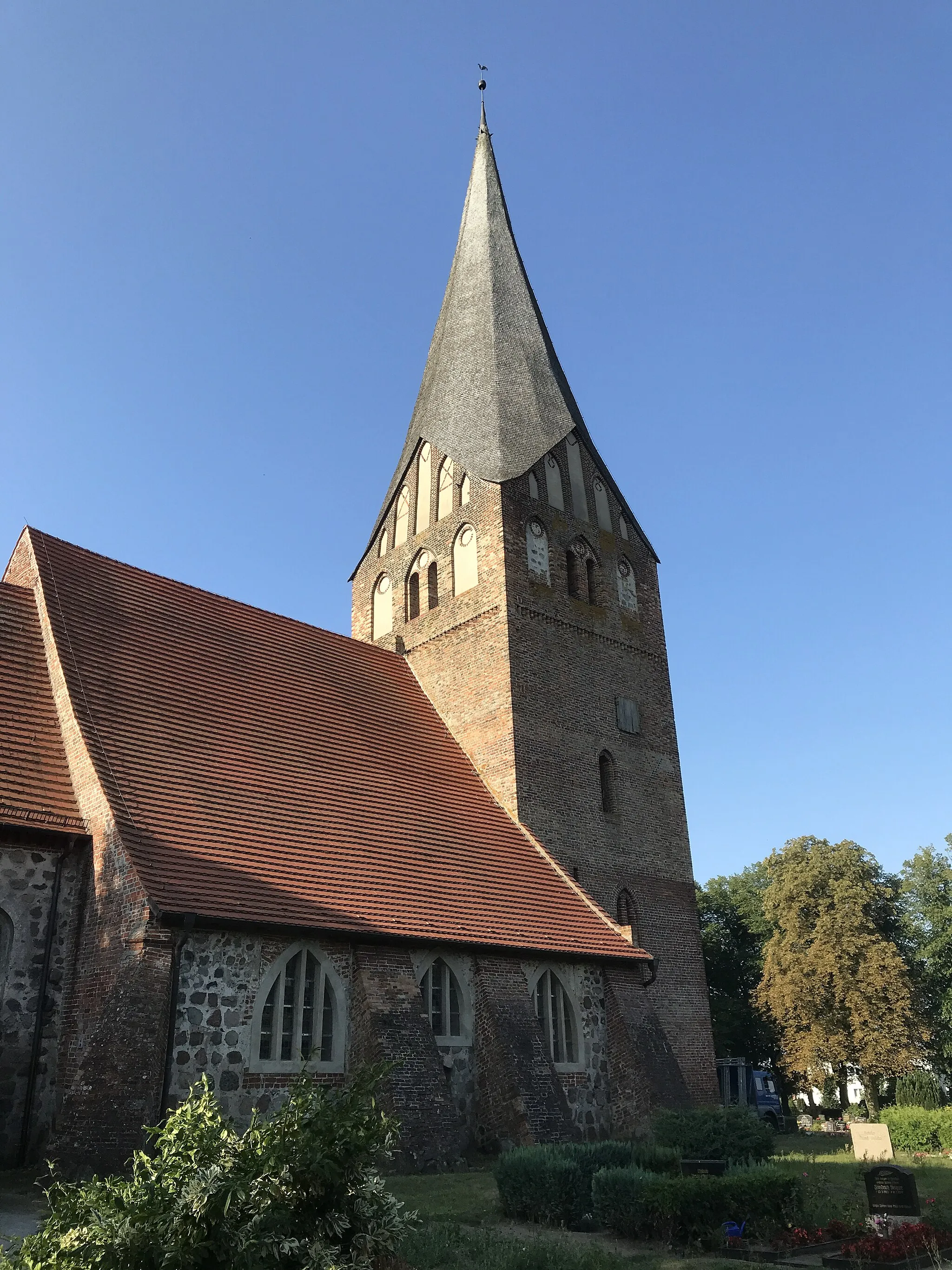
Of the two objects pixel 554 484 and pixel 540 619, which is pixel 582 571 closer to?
pixel 554 484

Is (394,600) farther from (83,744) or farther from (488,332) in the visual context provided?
(83,744)

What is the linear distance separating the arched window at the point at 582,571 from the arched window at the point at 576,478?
0.79 m

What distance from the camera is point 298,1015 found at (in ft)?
41.5

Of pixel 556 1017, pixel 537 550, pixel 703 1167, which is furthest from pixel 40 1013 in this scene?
pixel 537 550

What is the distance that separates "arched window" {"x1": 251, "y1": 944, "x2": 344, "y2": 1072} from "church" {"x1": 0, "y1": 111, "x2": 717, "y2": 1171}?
4 centimetres

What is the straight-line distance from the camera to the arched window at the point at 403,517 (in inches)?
918

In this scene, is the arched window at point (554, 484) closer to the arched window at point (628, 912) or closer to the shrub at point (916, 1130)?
the arched window at point (628, 912)

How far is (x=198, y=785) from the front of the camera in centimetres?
1390

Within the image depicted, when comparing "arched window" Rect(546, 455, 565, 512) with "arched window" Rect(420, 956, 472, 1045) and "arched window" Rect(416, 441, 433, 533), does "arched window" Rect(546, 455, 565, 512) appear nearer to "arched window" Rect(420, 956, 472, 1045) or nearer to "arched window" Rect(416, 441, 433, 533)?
"arched window" Rect(416, 441, 433, 533)

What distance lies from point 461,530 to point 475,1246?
50.6ft

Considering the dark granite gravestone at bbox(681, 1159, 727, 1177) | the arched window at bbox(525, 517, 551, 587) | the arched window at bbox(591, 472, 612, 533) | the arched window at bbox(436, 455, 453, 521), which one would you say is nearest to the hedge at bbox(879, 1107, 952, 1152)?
the dark granite gravestone at bbox(681, 1159, 727, 1177)

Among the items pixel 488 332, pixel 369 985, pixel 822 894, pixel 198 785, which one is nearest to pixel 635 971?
pixel 369 985

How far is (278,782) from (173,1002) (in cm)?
416

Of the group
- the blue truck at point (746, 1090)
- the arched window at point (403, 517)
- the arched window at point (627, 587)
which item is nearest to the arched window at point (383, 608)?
the arched window at point (403, 517)
